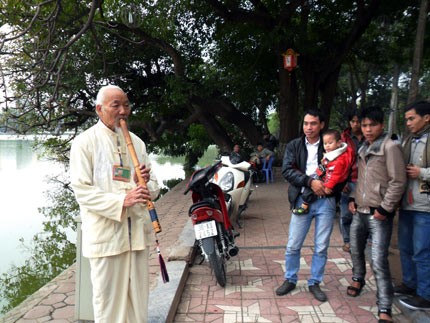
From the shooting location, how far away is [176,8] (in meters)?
9.39

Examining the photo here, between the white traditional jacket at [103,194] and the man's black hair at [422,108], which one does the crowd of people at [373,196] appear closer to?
the man's black hair at [422,108]

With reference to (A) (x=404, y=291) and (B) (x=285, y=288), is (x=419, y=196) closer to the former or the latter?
(A) (x=404, y=291)

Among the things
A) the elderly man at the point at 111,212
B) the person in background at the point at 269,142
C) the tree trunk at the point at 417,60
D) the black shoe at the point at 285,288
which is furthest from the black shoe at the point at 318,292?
the person in background at the point at 269,142

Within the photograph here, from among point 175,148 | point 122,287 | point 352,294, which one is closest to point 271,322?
point 352,294

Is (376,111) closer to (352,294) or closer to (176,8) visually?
(352,294)

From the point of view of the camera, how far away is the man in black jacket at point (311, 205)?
3291 mm

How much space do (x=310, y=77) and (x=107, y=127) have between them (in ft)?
34.4

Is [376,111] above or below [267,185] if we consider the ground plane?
above

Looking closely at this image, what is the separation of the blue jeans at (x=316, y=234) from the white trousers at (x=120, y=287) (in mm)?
1529

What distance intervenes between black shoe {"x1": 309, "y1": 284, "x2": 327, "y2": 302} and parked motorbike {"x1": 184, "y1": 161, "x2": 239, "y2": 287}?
83cm

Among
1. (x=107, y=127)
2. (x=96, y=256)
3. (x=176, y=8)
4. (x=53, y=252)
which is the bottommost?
(x=53, y=252)

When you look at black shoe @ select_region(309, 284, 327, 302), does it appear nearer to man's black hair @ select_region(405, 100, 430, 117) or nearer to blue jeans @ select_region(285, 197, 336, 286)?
blue jeans @ select_region(285, 197, 336, 286)

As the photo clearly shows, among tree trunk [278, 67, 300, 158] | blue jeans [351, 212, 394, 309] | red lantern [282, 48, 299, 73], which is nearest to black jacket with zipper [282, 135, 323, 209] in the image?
blue jeans [351, 212, 394, 309]

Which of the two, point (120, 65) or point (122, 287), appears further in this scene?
point (120, 65)
